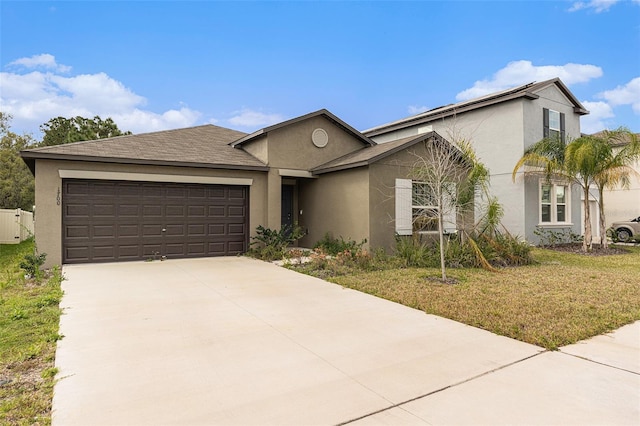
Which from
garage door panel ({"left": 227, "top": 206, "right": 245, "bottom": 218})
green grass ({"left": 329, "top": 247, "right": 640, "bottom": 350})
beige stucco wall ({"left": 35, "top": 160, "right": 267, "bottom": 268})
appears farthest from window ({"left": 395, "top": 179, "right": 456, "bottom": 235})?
beige stucco wall ({"left": 35, "top": 160, "right": 267, "bottom": 268})

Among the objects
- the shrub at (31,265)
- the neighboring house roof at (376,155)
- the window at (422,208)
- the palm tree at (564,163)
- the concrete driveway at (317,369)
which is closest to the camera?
the concrete driveway at (317,369)

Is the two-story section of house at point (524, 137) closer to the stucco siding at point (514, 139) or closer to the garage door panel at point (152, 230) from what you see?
the stucco siding at point (514, 139)

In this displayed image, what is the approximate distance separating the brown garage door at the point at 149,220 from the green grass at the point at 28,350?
261 centimetres

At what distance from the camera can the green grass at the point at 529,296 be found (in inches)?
188

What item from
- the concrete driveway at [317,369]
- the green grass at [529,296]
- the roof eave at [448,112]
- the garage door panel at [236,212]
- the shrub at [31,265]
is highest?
the roof eave at [448,112]

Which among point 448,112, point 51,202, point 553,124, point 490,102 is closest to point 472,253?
point 490,102

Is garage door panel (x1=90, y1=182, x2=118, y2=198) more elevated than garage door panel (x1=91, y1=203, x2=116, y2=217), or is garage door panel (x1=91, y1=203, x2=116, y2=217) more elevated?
garage door panel (x1=90, y1=182, x2=118, y2=198)

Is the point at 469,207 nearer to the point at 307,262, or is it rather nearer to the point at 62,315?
the point at 307,262

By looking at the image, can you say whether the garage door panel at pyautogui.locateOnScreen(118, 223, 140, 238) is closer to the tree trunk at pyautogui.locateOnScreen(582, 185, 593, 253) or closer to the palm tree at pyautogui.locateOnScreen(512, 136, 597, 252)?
the palm tree at pyautogui.locateOnScreen(512, 136, 597, 252)

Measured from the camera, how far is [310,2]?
12.7 meters

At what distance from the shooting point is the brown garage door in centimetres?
996

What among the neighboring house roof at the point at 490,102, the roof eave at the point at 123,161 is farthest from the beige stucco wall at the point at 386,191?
the roof eave at the point at 123,161

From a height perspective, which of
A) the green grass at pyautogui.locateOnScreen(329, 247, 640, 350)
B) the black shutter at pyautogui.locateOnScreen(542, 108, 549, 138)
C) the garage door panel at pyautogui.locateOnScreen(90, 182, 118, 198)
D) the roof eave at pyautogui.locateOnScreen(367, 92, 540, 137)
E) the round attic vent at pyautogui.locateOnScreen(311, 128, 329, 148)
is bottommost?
the green grass at pyautogui.locateOnScreen(329, 247, 640, 350)

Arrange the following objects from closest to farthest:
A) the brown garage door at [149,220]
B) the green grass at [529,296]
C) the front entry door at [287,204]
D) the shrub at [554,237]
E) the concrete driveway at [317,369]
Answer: the concrete driveway at [317,369], the green grass at [529,296], the brown garage door at [149,220], the front entry door at [287,204], the shrub at [554,237]
